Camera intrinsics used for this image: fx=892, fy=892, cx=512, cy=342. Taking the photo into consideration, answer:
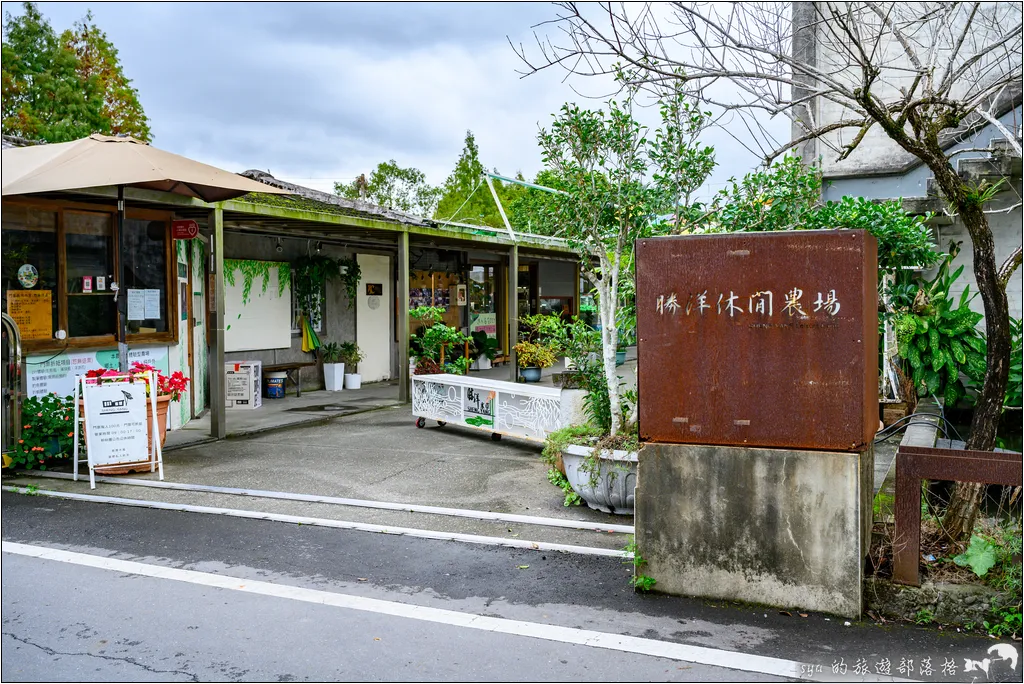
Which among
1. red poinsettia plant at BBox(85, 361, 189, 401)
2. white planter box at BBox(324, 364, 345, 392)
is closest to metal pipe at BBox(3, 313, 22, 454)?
red poinsettia plant at BBox(85, 361, 189, 401)

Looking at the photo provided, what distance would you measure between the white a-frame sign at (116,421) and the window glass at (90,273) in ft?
4.95

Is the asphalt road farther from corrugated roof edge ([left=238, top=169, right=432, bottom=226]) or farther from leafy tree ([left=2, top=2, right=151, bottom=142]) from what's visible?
leafy tree ([left=2, top=2, right=151, bottom=142])

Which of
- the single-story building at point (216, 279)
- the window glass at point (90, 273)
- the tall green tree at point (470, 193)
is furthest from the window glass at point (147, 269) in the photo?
the tall green tree at point (470, 193)

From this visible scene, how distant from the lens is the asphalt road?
390cm

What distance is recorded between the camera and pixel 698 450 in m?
4.73

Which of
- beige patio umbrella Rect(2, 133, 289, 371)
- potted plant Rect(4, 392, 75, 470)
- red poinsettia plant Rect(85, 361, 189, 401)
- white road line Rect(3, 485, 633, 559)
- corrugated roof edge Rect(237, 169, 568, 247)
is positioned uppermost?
corrugated roof edge Rect(237, 169, 568, 247)

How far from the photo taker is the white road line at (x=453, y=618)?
13.0 ft

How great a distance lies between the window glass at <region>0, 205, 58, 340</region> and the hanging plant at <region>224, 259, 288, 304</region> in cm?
461

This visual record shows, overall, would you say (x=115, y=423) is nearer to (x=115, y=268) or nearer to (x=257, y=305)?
(x=115, y=268)

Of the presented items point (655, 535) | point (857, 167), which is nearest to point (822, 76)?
point (655, 535)

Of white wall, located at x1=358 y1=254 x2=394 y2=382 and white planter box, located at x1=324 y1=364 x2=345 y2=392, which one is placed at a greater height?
white wall, located at x1=358 y1=254 x2=394 y2=382

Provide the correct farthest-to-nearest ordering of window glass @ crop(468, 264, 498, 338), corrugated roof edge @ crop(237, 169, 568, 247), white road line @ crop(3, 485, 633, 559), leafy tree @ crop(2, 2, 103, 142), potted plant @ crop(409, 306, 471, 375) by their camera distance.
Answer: leafy tree @ crop(2, 2, 103, 142)
window glass @ crop(468, 264, 498, 338)
potted plant @ crop(409, 306, 471, 375)
corrugated roof edge @ crop(237, 169, 568, 247)
white road line @ crop(3, 485, 633, 559)

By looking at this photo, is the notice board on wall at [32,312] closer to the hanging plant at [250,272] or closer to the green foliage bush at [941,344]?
the hanging plant at [250,272]

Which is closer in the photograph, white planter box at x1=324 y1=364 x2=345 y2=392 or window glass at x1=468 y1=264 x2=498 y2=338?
white planter box at x1=324 y1=364 x2=345 y2=392
